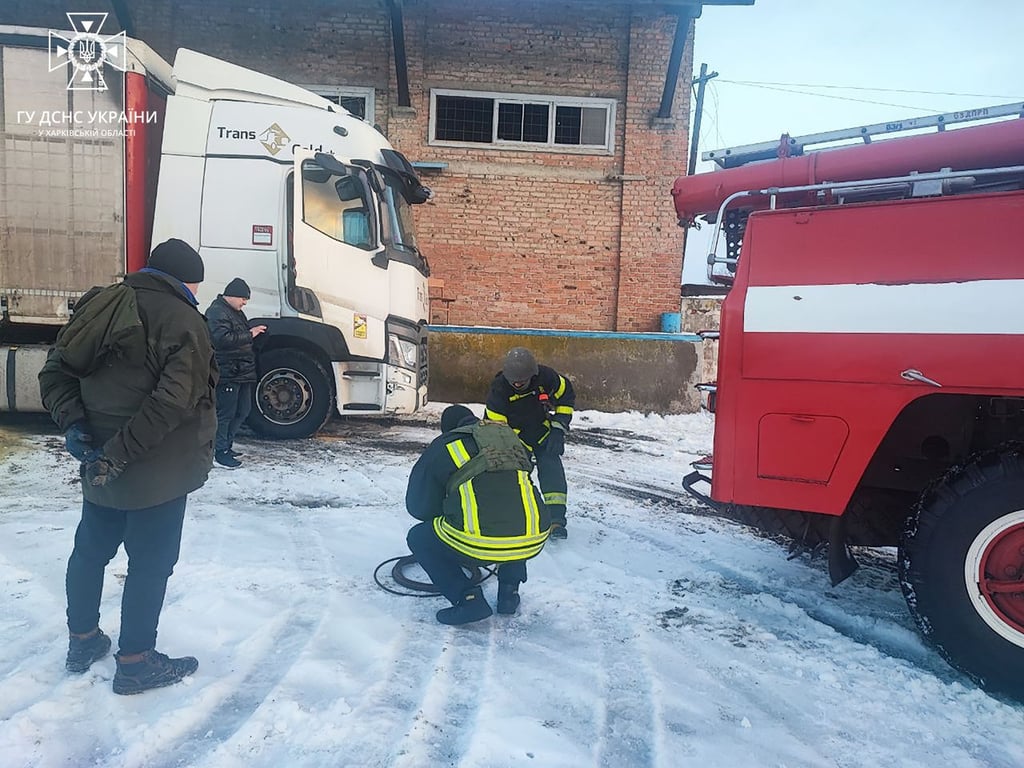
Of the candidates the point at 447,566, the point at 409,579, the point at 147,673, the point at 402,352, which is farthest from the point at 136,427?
the point at 402,352

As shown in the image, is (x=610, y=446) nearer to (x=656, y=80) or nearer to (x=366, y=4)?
(x=656, y=80)

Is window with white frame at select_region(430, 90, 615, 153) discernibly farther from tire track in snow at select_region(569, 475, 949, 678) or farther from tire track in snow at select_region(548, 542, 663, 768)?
tire track in snow at select_region(548, 542, 663, 768)

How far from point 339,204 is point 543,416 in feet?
12.5

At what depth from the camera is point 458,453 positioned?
3084 millimetres

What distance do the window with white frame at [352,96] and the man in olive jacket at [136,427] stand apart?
367 inches

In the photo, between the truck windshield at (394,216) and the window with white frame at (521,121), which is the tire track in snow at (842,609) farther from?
the window with white frame at (521,121)

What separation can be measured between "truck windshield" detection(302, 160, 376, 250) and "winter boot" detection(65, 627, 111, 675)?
4826 mm

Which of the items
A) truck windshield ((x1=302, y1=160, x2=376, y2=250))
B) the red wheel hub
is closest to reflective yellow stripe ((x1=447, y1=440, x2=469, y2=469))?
the red wheel hub

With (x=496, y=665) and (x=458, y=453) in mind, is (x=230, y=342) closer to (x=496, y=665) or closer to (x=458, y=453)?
(x=458, y=453)

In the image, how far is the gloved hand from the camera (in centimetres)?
224

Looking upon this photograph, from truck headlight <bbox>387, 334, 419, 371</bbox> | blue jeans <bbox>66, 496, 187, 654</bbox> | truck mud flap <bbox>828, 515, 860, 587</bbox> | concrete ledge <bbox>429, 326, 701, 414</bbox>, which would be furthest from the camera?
concrete ledge <bbox>429, 326, 701, 414</bbox>

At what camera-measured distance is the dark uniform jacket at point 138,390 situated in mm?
2299

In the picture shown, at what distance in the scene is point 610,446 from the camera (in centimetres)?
799

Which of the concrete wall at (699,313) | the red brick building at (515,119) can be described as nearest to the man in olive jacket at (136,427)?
the red brick building at (515,119)
